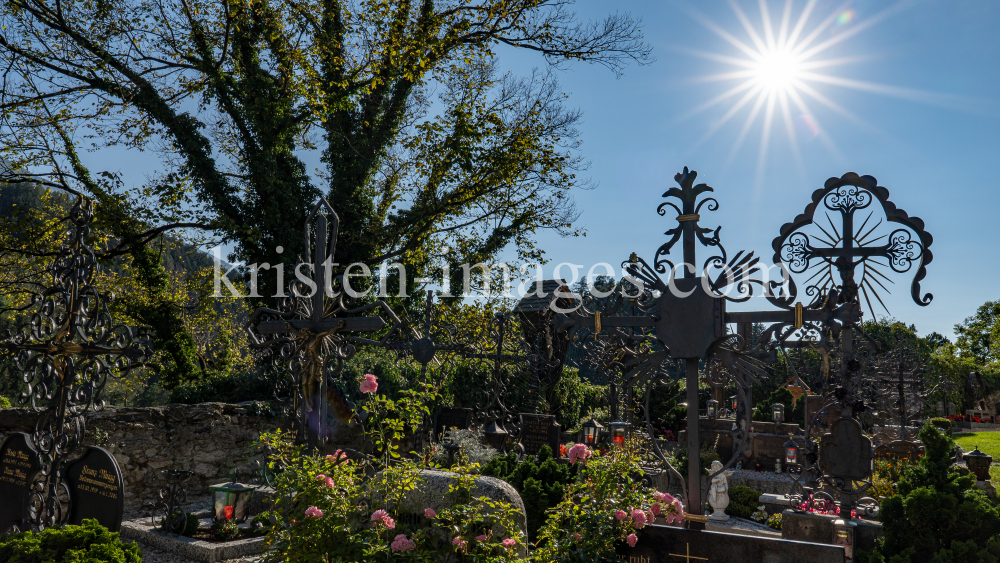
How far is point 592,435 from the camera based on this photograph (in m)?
10.1

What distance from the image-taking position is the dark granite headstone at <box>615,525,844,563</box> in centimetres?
368

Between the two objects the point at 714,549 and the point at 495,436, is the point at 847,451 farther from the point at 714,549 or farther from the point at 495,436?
the point at 495,436

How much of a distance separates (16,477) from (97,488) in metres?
1.11

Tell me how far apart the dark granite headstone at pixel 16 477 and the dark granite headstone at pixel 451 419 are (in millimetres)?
6985

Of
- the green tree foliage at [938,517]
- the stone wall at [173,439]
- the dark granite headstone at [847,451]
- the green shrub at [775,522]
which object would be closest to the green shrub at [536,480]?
the dark granite headstone at [847,451]

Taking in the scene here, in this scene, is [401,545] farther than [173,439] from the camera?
No

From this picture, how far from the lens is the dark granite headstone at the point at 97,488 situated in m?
4.96

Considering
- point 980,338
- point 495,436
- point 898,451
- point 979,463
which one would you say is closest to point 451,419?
point 495,436

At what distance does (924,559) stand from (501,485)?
3500 millimetres

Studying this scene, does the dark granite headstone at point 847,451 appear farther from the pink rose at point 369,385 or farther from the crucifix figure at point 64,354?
the crucifix figure at point 64,354

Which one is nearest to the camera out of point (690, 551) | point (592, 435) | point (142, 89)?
point (690, 551)

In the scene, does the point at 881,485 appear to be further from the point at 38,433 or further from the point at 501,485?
the point at 38,433

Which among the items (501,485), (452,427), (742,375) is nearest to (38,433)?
(501,485)

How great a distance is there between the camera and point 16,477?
18.0ft
